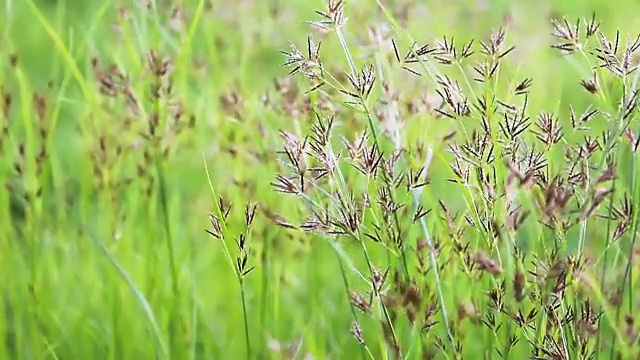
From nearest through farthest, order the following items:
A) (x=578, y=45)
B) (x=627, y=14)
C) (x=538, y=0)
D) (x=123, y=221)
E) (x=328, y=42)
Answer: (x=578, y=45), (x=123, y=221), (x=328, y=42), (x=627, y=14), (x=538, y=0)

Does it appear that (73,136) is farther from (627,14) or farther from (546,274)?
(546,274)

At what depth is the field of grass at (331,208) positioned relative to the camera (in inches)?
35.5

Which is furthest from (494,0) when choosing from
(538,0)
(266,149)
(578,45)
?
(578,45)

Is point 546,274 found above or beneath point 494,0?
beneath

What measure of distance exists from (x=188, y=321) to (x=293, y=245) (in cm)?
42

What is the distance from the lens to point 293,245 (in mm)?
1737

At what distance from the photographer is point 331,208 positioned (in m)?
1.16

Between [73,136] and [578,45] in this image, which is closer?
[578,45]

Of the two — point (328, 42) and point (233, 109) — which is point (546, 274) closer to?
point (233, 109)

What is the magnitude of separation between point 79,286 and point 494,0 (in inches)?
66.3

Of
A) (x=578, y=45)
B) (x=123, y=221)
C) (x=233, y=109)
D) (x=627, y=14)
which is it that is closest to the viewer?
(x=578, y=45)

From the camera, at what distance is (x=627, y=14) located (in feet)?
8.23

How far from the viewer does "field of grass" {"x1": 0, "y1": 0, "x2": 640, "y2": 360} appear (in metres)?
0.90

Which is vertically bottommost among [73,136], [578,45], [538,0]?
[578,45]
